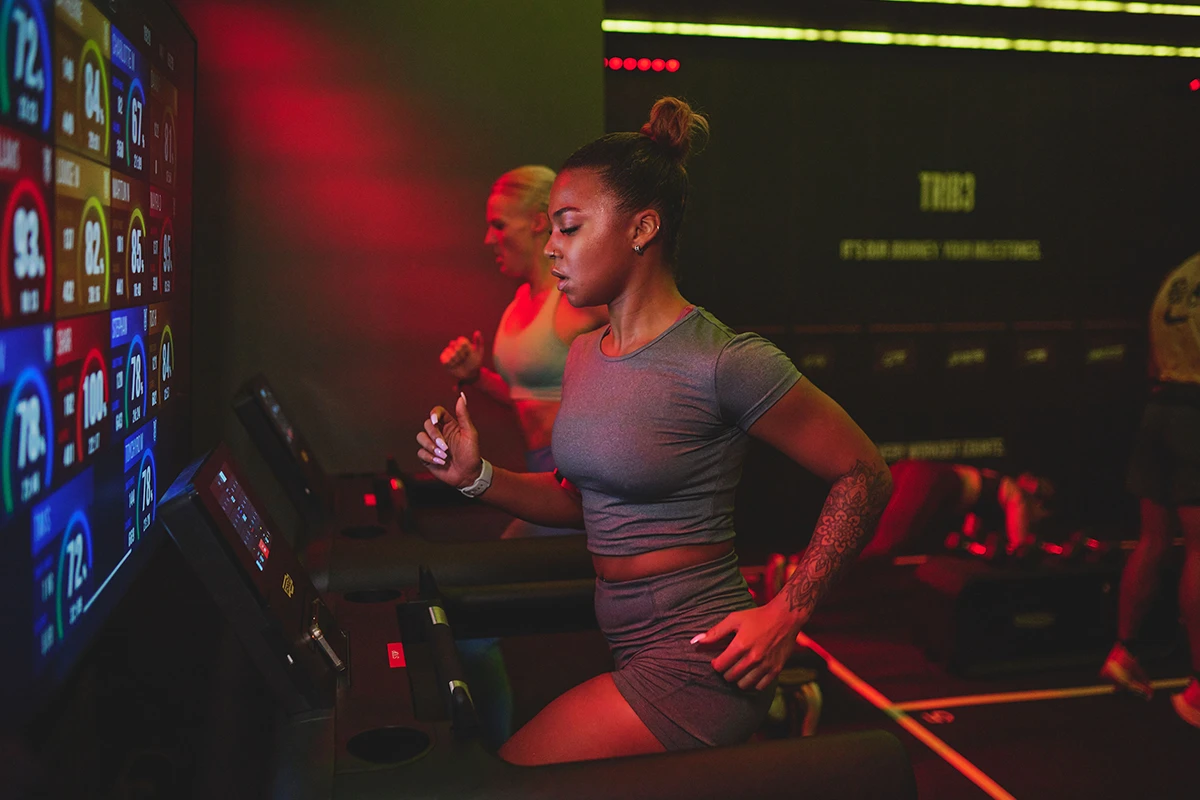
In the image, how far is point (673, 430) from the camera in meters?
1.51

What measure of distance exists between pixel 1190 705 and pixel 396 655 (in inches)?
108

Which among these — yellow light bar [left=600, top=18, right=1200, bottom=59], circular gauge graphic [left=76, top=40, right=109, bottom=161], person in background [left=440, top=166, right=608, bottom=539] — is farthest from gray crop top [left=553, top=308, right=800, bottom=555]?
yellow light bar [left=600, top=18, right=1200, bottom=59]

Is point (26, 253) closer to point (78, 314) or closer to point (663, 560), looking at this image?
point (78, 314)

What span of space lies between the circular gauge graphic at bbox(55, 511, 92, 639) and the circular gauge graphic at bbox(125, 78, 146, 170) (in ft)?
2.14

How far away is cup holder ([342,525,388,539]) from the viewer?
7.84ft

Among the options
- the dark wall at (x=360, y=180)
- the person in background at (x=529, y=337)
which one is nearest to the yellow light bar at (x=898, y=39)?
the dark wall at (x=360, y=180)

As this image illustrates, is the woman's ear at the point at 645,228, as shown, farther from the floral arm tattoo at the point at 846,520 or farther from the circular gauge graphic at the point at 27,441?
the circular gauge graphic at the point at 27,441

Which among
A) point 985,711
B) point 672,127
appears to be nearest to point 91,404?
point 672,127

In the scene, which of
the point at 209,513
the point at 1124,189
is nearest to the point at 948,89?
the point at 1124,189

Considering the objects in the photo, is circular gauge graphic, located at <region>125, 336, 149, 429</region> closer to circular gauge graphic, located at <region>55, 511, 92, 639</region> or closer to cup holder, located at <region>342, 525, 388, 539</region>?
circular gauge graphic, located at <region>55, 511, 92, 639</region>

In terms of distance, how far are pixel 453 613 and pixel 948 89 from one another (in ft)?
12.6

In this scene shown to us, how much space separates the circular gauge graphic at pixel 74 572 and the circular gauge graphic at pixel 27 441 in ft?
0.43

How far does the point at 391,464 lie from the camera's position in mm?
3061

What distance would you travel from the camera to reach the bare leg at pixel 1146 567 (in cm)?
328
